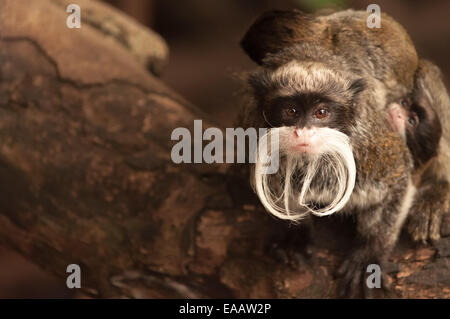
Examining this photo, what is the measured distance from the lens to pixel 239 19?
6734 millimetres

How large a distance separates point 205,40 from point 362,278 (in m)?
5.06

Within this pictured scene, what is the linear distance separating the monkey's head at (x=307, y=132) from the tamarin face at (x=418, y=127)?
15.4 inches

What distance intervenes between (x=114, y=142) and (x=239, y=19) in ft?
14.4

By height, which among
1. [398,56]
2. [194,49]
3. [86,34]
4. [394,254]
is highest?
[194,49]

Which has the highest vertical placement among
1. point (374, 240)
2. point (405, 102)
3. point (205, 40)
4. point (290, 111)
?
point (205, 40)

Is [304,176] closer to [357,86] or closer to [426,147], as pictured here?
[357,86]

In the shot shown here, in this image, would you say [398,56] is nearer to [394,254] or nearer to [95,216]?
[394,254]

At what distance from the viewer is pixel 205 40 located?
6883 millimetres

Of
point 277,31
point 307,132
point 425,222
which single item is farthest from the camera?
point 277,31

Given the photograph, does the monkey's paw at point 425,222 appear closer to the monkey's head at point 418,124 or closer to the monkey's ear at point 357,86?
the monkey's head at point 418,124

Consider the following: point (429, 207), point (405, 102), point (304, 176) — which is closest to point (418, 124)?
point (405, 102)

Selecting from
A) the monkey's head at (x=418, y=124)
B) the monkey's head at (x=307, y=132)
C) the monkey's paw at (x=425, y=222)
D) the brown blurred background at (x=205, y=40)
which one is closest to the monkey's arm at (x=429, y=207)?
the monkey's paw at (x=425, y=222)

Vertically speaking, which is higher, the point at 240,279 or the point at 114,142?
the point at 114,142

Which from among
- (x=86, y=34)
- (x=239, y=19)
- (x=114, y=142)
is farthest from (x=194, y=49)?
(x=114, y=142)
